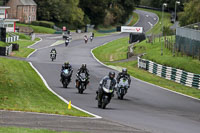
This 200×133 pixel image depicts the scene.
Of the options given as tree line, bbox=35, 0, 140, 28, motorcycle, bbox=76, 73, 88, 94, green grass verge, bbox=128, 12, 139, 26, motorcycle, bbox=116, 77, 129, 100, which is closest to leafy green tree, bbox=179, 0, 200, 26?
tree line, bbox=35, 0, 140, 28

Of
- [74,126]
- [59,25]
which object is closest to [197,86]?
[74,126]

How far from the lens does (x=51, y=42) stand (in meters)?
88.8

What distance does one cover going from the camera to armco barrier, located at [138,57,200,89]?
130ft

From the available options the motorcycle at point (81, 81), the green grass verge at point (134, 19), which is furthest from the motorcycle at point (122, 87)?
the green grass verge at point (134, 19)

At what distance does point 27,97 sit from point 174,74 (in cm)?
2189

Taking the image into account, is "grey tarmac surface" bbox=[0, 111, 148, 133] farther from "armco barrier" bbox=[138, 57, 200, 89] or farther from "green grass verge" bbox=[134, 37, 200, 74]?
→ "green grass verge" bbox=[134, 37, 200, 74]

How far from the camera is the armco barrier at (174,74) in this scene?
3948 centimetres

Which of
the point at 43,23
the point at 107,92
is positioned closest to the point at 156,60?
the point at 107,92

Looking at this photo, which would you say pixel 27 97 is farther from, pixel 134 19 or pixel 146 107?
pixel 134 19

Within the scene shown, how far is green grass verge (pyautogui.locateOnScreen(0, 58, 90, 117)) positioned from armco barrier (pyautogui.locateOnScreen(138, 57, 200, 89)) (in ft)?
41.2

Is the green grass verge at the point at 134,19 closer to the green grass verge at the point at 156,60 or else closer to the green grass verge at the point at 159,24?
the green grass verge at the point at 159,24

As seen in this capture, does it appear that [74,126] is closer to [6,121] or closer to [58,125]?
[58,125]

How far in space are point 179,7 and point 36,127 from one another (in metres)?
139

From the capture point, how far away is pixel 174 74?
43375 mm
